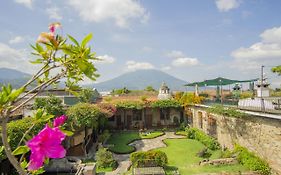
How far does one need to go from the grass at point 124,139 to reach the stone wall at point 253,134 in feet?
24.0

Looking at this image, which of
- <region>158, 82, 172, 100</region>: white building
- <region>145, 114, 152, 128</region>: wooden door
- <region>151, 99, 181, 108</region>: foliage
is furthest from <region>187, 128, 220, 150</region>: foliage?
<region>158, 82, 172, 100</region>: white building

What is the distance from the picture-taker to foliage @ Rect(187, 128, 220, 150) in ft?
66.5

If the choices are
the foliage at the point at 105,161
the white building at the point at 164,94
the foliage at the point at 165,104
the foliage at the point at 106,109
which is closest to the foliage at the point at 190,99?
the foliage at the point at 165,104

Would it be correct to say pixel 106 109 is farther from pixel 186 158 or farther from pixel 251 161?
pixel 251 161

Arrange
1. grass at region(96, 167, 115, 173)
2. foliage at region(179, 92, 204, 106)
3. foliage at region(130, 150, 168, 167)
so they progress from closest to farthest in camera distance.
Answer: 1. foliage at region(130, 150, 168, 167)
2. grass at region(96, 167, 115, 173)
3. foliage at region(179, 92, 204, 106)

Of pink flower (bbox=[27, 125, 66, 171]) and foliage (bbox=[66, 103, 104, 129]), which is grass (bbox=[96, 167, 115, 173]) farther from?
pink flower (bbox=[27, 125, 66, 171])

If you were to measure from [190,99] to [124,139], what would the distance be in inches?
361

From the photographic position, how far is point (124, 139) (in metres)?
25.8

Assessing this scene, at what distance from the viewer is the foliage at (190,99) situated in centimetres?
2668

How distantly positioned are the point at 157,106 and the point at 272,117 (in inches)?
707

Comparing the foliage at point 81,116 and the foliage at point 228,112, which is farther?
the foliage at point 81,116

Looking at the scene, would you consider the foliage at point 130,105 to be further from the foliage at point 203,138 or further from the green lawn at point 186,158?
the foliage at point 203,138

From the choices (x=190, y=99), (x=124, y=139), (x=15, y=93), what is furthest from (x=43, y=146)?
(x=190, y=99)

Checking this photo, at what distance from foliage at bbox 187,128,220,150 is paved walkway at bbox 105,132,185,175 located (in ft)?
5.90
